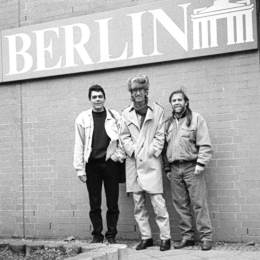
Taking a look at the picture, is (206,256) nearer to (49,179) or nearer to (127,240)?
(127,240)

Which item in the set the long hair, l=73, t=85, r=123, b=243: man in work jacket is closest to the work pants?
l=73, t=85, r=123, b=243: man in work jacket

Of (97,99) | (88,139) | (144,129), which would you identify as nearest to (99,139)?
(88,139)

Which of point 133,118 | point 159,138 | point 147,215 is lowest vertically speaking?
point 147,215

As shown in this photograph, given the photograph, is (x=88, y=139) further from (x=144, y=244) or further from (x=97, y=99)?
(x=144, y=244)

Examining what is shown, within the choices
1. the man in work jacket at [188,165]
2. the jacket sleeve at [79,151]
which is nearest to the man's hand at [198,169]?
the man in work jacket at [188,165]

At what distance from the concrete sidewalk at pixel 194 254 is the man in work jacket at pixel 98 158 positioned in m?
0.58

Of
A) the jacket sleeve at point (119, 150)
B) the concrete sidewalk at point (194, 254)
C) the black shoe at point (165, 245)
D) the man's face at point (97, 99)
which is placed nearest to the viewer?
the concrete sidewalk at point (194, 254)

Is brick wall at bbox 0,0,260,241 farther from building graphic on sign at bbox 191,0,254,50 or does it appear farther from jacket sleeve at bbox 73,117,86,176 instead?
jacket sleeve at bbox 73,117,86,176

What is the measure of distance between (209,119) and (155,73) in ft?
3.16

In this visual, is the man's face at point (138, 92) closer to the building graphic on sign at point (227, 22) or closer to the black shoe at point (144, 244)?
the building graphic on sign at point (227, 22)

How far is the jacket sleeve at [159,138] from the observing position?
21.2 ft

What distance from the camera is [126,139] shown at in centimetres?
661

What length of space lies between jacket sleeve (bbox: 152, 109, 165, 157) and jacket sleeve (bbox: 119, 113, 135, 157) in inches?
10.5

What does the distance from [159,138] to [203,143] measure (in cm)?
54
